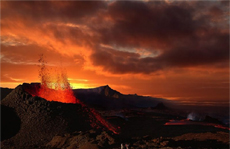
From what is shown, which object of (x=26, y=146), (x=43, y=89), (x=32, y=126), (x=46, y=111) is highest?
(x=43, y=89)

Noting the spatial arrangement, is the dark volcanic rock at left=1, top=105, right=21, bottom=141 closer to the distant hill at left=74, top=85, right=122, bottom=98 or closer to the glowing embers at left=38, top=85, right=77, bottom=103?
the glowing embers at left=38, top=85, right=77, bottom=103

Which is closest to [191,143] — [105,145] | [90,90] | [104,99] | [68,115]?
[105,145]

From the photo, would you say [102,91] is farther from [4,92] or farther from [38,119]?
[38,119]

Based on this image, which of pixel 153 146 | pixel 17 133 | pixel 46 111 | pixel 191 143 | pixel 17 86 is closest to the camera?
pixel 153 146

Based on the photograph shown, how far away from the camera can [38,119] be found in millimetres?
23141

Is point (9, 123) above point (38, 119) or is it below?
below

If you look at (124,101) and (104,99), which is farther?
(124,101)

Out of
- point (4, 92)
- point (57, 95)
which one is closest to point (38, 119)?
point (57, 95)

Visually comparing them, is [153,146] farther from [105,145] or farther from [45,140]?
[45,140]

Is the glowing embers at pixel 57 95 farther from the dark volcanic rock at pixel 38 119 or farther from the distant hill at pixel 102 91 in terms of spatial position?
the distant hill at pixel 102 91

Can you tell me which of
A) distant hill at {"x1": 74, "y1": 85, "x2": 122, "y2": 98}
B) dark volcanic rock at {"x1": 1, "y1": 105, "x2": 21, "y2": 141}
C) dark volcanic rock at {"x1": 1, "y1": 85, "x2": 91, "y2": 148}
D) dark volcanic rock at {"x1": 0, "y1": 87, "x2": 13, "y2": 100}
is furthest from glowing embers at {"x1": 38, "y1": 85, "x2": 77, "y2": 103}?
distant hill at {"x1": 74, "y1": 85, "x2": 122, "y2": 98}

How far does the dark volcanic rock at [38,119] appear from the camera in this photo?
21078 millimetres

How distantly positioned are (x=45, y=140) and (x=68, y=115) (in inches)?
177

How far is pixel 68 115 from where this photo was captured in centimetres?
2455
